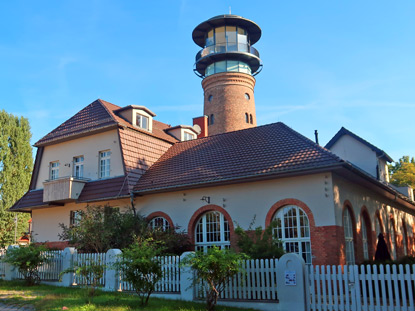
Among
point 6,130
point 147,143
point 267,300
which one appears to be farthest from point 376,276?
point 6,130

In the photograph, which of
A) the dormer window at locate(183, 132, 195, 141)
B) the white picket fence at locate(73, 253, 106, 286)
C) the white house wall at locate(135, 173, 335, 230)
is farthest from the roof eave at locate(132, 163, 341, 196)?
the dormer window at locate(183, 132, 195, 141)

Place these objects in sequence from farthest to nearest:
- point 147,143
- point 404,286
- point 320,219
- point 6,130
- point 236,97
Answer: point 6,130 < point 236,97 < point 147,143 < point 320,219 < point 404,286

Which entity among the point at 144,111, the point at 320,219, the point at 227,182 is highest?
the point at 144,111

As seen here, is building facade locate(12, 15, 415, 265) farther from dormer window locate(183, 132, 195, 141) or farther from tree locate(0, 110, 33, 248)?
tree locate(0, 110, 33, 248)

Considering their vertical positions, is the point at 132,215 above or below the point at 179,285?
above

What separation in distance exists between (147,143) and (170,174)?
3.57m

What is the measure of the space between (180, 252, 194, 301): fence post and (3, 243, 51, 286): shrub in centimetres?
655

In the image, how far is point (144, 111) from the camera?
74.1ft

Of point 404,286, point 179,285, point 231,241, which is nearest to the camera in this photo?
point 404,286

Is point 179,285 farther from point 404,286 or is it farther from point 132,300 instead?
point 404,286

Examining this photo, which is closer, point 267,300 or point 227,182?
point 267,300

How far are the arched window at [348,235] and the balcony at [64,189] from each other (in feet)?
41.9

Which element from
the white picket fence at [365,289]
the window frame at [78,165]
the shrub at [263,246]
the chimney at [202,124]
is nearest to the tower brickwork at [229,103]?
the chimney at [202,124]

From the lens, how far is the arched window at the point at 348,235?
50.2ft
